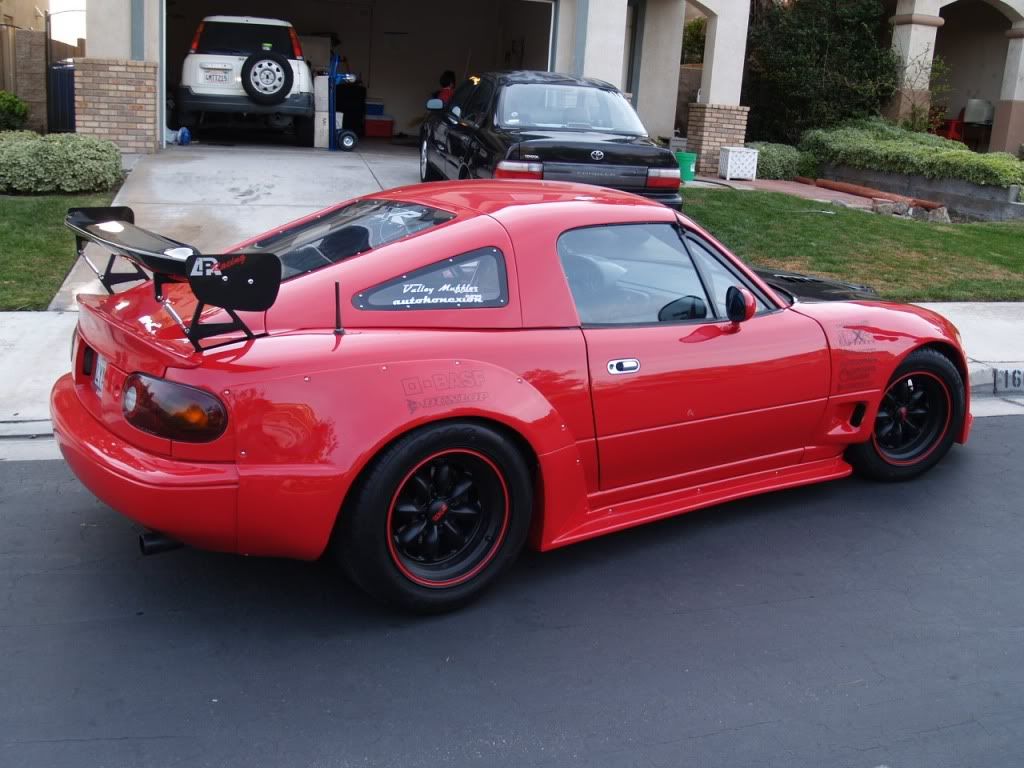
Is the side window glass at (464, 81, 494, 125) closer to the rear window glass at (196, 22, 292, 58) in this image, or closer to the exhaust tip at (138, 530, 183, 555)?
the rear window glass at (196, 22, 292, 58)

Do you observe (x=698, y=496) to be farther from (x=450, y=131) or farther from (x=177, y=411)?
(x=450, y=131)

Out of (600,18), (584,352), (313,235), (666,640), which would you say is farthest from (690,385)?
(600,18)

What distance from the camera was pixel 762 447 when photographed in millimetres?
4695

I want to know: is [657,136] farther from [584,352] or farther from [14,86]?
[584,352]

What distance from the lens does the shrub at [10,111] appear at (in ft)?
50.4

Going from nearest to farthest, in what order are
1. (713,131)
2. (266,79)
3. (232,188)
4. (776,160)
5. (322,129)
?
(232,188)
(266,79)
(322,129)
(713,131)
(776,160)

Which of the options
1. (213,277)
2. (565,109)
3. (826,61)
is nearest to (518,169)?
(565,109)

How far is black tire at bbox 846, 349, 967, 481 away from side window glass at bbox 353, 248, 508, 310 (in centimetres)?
222

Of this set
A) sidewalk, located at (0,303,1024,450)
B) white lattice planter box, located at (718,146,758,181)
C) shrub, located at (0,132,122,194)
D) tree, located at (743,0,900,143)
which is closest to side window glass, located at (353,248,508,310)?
sidewalk, located at (0,303,1024,450)

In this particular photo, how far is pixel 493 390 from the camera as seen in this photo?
3.80 m

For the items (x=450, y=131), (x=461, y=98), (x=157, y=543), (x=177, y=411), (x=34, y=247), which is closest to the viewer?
(x=177, y=411)

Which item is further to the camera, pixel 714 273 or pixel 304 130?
pixel 304 130

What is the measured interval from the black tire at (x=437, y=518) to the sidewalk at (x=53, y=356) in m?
2.86

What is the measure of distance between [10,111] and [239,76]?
134 inches
